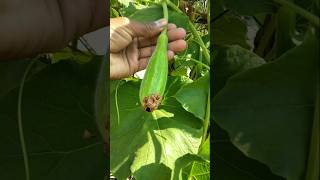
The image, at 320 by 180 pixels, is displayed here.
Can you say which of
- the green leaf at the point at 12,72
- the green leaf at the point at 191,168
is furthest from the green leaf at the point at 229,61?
the green leaf at the point at 12,72

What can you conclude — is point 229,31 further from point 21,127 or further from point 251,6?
point 21,127

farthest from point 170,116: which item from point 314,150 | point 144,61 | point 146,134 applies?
point 314,150

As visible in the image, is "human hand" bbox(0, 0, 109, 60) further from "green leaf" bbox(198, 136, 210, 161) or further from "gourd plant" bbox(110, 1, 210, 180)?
"green leaf" bbox(198, 136, 210, 161)

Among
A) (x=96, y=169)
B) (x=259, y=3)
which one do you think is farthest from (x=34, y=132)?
(x=259, y=3)

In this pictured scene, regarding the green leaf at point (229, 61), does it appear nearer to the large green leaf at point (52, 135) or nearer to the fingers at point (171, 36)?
the fingers at point (171, 36)

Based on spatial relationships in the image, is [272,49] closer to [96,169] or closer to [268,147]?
[268,147]

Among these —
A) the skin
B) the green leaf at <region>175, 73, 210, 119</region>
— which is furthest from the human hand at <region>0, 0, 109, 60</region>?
the green leaf at <region>175, 73, 210, 119</region>

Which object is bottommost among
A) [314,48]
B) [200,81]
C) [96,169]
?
[96,169]
